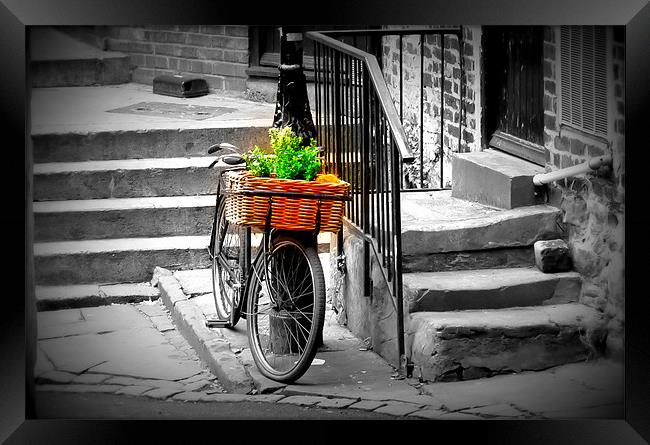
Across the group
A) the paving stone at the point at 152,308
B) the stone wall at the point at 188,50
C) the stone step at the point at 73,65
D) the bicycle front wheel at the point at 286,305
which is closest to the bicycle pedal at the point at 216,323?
the bicycle front wheel at the point at 286,305

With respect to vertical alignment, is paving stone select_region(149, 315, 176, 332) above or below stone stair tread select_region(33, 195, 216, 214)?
below

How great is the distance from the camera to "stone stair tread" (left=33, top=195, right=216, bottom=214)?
31.4 feet

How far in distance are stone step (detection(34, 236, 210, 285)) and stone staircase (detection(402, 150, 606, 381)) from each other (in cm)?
167

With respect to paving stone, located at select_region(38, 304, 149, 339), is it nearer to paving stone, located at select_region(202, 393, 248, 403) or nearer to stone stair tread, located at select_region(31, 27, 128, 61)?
paving stone, located at select_region(202, 393, 248, 403)

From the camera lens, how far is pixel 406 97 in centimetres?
1099

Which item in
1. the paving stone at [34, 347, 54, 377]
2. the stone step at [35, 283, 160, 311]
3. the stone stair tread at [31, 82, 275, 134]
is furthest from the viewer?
the stone stair tread at [31, 82, 275, 134]

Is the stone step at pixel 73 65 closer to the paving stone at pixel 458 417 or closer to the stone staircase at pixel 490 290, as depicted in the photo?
the stone staircase at pixel 490 290

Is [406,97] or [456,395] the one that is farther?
[406,97]

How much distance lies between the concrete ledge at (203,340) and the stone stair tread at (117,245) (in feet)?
0.93

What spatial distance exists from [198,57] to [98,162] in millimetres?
2447

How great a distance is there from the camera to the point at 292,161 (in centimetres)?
760

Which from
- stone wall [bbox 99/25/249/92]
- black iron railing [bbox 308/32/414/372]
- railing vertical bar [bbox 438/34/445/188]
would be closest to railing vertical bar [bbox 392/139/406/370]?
black iron railing [bbox 308/32/414/372]

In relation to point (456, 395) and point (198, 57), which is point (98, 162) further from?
point (456, 395)
